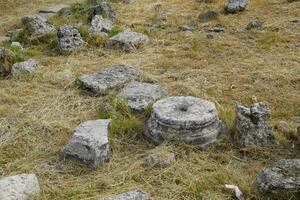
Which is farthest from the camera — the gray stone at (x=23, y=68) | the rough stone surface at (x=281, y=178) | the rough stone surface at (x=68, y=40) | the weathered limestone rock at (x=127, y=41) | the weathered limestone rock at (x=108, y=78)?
the weathered limestone rock at (x=127, y=41)

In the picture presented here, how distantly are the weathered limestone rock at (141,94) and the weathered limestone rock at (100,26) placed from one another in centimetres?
229

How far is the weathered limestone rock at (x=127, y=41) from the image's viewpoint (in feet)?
24.5

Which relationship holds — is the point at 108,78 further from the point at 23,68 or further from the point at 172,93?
the point at 23,68

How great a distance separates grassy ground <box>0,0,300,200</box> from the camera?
166 inches

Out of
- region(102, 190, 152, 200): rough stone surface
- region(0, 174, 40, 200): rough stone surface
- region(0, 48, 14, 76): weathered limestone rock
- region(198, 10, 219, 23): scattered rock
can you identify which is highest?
region(102, 190, 152, 200): rough stone surface

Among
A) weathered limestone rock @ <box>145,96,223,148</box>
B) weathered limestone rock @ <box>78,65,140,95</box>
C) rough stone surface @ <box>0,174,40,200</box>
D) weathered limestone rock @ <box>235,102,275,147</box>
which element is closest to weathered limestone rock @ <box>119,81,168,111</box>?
weathered limestone rock @ <box>78,65,140,95</box>

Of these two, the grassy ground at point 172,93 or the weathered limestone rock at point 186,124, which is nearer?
the grassy ground at point 172,93

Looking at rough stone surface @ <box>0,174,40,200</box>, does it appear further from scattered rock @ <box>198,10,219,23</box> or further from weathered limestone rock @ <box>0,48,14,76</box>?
scattered rock @ <box>198,10,219,23</box>

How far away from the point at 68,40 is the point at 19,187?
3.80 m

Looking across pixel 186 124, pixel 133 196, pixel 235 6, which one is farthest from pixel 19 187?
pixel 235 6

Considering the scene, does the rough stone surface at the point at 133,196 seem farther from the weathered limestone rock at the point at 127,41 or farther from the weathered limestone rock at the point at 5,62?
the weathered limestone rock at the point at 127,41

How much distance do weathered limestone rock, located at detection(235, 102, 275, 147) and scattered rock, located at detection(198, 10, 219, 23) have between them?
4219 millimetres

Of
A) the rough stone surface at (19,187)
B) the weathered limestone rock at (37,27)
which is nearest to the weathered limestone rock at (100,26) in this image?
the weathered limestone rock at (37,27)

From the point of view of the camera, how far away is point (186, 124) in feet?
15.1
